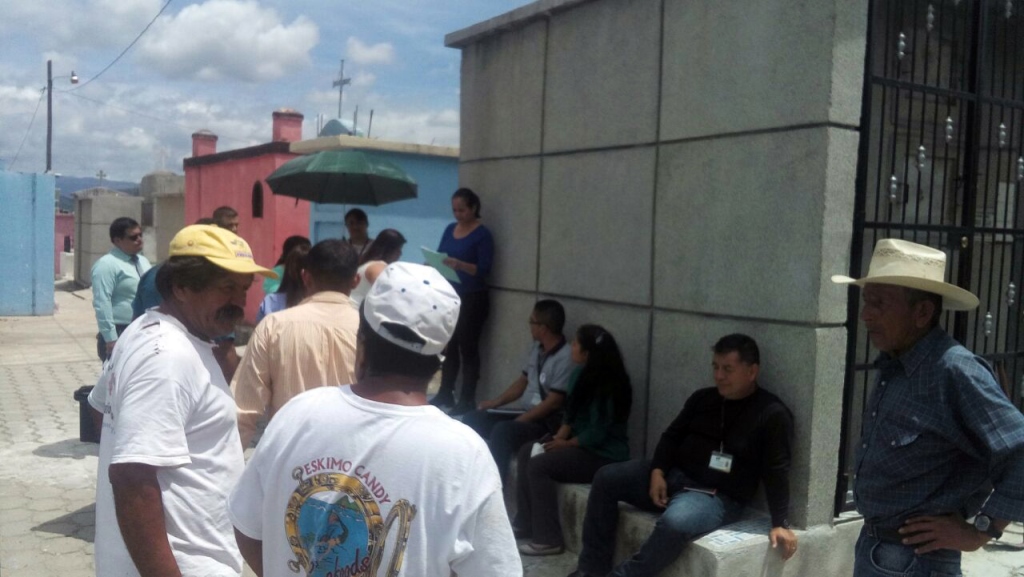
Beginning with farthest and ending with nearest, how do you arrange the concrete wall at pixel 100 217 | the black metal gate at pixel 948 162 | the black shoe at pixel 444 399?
the concrete wall at pixel 100 217 < the black shoe at pixel 444 399 < the black metal gate at pixel 948 162

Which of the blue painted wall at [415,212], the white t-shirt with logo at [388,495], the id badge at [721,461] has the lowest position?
the id badge at [721,461]

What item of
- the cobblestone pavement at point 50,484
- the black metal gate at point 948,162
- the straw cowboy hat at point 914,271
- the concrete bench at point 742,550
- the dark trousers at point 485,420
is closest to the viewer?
the straw cowboy hat at point 914,271

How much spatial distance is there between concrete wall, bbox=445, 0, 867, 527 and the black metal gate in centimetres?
23

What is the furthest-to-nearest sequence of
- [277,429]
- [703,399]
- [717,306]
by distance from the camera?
1. [717,306]
2. [703,399]
3. [277,429]

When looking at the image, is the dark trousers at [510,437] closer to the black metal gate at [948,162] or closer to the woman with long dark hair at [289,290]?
the woman with long dark hair at [289,290]

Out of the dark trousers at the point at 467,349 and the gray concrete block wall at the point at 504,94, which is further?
the dark trousers at the point at 467,349

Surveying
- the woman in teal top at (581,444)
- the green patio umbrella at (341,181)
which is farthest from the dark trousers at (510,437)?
the green patio umbrella at (341,181)

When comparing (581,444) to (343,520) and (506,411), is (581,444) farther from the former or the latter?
(343,520)

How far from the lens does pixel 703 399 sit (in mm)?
4109

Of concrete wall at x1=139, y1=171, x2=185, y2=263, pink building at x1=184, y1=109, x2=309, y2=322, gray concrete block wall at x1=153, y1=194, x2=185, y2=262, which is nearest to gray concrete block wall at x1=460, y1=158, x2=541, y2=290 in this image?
pink building at x1=184, y1=109, x2=309, y2=322

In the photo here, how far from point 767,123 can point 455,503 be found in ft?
10.3

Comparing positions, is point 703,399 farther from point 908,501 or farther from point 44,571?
point 44,571

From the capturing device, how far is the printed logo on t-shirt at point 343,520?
159 cm

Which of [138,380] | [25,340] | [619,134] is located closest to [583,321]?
[619,134]
